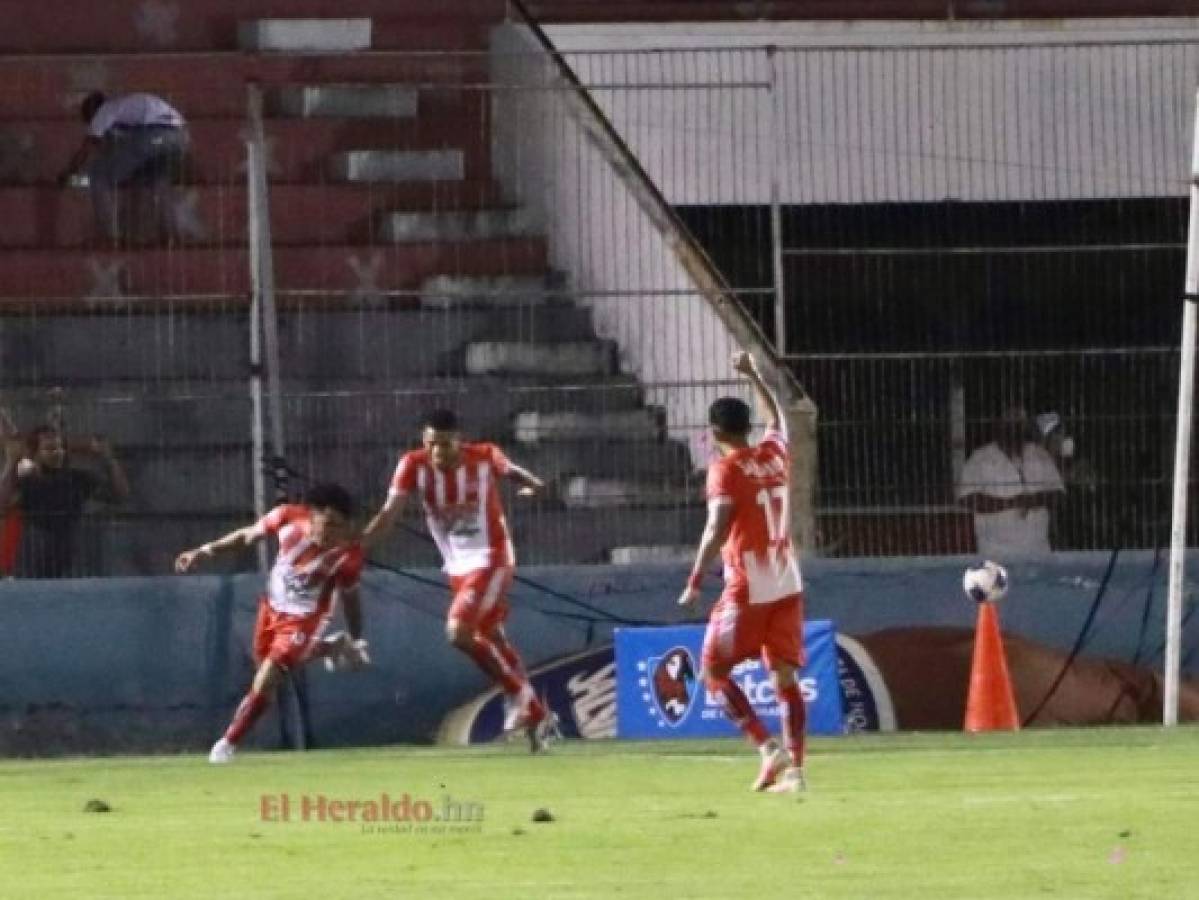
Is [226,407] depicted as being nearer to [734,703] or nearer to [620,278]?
[620,278]

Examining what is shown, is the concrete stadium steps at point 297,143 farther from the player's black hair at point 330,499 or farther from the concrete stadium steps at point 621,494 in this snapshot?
the player's black hair at point 330,499

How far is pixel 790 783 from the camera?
52.0 feet

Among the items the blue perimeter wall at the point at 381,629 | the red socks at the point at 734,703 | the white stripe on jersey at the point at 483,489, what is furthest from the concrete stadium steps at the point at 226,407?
the red socks at the point at 734,703

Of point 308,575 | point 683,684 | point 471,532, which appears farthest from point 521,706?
point 683,684

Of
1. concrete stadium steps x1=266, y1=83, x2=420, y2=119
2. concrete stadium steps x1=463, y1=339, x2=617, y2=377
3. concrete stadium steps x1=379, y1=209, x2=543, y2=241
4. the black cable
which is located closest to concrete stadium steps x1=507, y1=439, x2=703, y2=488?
concrete stadium steps x1=463, y1=339, x2=617, y2=377

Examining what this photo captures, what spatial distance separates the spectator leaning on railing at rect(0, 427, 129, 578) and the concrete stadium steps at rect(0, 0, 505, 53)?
214 inches

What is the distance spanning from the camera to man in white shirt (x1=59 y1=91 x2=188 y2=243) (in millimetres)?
25859

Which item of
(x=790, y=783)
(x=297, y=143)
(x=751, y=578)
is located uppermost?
(x=297, y=143)

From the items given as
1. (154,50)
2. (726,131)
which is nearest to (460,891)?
(726,131)

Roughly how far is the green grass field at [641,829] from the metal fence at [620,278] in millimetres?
4030

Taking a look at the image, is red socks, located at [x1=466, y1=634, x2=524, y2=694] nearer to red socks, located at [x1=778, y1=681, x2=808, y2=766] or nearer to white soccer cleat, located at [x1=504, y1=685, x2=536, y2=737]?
white soccer cleat, located at [x1=504, y1=685, x2=536, y2=737]

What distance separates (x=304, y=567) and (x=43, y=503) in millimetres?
2709

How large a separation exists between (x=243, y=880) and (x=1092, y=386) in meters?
13.2

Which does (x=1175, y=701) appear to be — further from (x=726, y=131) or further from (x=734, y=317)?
(x=726, y=131)
